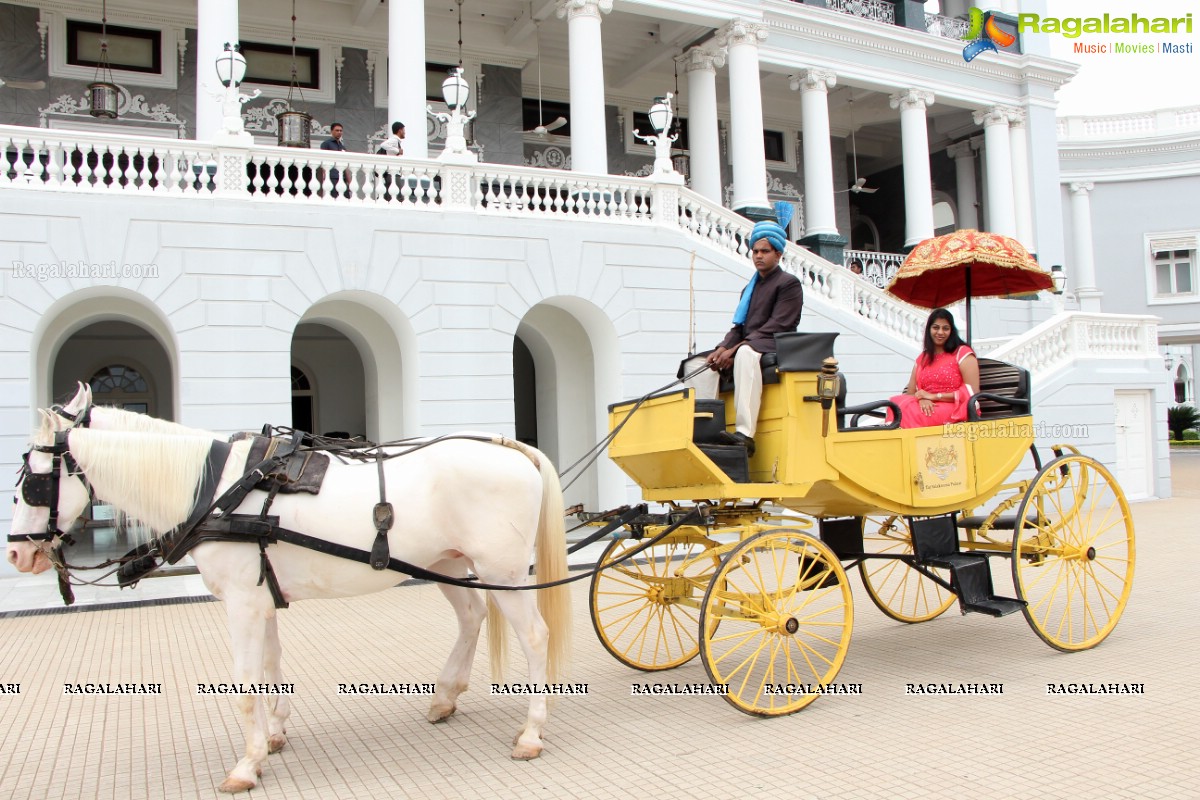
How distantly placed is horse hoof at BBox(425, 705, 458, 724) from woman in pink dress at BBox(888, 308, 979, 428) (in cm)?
407

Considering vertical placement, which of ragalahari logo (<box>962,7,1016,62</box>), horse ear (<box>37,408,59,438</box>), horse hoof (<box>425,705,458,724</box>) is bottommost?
horse hoof (<box>425,705,458,724</box>)

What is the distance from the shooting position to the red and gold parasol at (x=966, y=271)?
7902 millimetres

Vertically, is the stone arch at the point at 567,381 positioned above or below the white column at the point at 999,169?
below

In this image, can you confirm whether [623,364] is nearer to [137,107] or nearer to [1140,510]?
[1140,510]

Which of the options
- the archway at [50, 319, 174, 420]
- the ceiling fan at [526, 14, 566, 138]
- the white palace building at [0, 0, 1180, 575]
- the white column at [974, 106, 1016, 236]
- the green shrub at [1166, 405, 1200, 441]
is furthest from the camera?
the green shrub at [1166, 405, 1200, 441]

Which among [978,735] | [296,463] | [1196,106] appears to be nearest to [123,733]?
[296,463]

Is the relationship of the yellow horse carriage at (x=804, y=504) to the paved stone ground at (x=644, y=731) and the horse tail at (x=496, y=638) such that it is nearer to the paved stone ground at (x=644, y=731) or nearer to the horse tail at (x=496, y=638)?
the paved stone ground at (x=644, y=731)

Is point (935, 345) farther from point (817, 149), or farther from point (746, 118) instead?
point (817, 149)

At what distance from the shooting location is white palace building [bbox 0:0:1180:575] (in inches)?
507

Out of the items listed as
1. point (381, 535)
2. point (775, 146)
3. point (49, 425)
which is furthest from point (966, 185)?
point (49, 425)

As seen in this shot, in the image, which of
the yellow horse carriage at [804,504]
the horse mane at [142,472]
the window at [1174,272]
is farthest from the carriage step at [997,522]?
the window at [1174,272]

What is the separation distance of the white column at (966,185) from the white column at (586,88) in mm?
13568

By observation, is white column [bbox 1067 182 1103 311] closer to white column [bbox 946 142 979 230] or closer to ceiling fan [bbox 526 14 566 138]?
white column [bbox 946 142 979 230]

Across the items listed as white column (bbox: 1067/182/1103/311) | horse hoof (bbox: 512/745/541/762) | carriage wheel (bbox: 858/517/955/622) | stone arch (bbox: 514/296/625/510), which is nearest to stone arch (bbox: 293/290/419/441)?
stone arch (bbox: 514/296/625/510)
